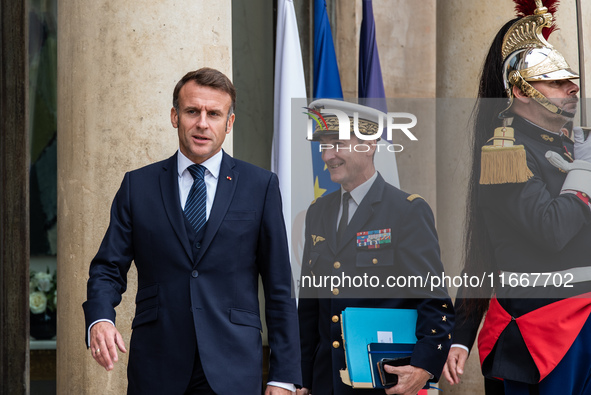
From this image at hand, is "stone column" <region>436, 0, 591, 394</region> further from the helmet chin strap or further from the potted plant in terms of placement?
the potted plant

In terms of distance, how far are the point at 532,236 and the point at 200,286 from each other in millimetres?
1599

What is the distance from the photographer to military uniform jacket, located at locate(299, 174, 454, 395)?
4480mm

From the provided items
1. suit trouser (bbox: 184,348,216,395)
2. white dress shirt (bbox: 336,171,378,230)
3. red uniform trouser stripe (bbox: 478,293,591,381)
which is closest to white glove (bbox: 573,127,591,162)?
red uniform trouser stripe (bbox: 478,293,591,381)

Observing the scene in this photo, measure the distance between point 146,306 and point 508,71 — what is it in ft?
7.12

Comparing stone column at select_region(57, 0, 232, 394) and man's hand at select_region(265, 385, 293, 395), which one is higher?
stone column at select_region(57, 0, 232, 394)

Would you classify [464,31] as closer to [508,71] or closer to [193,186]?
[508,71]

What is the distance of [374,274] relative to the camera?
461 cm

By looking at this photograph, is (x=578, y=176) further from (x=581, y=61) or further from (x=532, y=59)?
(x=581, y=61)

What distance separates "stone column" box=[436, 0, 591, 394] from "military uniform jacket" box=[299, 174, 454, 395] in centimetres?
236

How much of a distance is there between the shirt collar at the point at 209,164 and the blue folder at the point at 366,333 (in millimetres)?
1052

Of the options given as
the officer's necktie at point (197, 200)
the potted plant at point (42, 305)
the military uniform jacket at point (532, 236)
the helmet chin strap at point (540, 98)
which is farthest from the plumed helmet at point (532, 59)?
the potted plant at point (42, 305)

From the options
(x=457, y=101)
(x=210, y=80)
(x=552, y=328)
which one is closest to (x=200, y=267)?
(x=210, y=80)

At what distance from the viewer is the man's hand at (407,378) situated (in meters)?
4.41

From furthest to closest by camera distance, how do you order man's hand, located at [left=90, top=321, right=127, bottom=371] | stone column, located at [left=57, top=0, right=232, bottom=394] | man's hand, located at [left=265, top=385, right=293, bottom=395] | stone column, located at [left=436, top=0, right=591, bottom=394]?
stone column, located at [left=436, top=0, right=591, bottom=394], stone column, located at [left=57, top=0, right=232, bottom=394], man's hand, located at [left=265, top=385, right=293, bottom=395], man's hand, located at [left=90, top=321, right=127, bottom=371]
